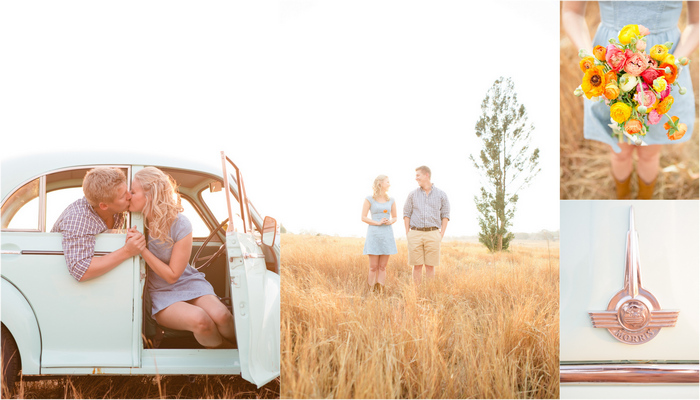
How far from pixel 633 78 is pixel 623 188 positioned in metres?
0.72

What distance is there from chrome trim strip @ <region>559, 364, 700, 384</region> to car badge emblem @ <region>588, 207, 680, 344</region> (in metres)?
0.21

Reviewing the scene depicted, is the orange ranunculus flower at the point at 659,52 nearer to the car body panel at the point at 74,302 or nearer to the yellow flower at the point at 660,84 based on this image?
the yellow flower at the point at 660,84

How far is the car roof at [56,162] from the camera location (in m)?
2.58

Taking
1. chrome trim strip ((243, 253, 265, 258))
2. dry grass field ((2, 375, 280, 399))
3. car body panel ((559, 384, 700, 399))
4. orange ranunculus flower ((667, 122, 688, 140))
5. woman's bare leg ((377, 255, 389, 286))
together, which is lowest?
dry grass field ((2, 375, 280, 399))

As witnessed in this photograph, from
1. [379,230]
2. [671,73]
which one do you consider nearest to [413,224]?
[379,230]

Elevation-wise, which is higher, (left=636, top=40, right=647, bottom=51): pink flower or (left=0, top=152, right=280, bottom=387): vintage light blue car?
(left=636, top=40, right=647, bottom=51): pink flower

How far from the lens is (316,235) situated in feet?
9.40

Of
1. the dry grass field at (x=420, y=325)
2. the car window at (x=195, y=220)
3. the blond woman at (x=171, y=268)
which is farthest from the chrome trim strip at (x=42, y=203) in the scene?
the dry grass field at (x=420, y=325)

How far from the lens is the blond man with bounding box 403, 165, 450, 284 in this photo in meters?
2.84

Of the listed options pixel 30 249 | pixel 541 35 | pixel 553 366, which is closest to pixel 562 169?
pixel 541 35

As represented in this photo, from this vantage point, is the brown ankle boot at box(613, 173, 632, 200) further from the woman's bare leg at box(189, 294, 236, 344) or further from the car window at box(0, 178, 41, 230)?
the car window at box(0, 178, 41, 230)

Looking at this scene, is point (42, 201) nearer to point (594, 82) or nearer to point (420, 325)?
point (420, 325)

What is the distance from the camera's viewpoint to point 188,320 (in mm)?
2615

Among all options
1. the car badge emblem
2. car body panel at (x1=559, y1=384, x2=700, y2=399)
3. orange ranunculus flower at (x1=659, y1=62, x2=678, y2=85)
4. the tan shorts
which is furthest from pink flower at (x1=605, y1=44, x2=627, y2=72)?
car body panel at (x1=559, y1=384, x2=700, y2=399)
